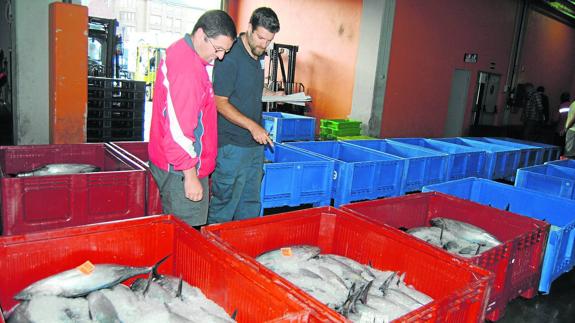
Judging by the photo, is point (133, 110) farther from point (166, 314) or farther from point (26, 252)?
point (166, 314)

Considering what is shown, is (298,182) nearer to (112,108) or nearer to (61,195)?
(61,195)

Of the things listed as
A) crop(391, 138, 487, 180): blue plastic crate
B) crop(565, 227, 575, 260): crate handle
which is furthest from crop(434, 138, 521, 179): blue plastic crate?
crop(565, 227, 575, 260): crate handle

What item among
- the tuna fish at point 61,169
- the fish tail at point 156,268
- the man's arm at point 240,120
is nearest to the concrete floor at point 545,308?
the man's arm at point 240,120

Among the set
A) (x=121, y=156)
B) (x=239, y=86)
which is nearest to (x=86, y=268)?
(x=239, y=86)

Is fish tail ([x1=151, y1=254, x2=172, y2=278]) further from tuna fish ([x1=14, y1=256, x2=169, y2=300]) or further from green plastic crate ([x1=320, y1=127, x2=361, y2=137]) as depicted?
green plastic crate ([x1=320, y1=127, x2=361, y2=137])

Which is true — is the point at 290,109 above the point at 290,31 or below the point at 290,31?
below

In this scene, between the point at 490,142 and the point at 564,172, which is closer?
the point at 564,172

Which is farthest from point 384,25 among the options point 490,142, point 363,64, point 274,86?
point 490,142

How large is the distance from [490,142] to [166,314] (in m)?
7.81

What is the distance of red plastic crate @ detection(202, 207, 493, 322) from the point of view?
1.71 metres

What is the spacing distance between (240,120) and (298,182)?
1.63 meters

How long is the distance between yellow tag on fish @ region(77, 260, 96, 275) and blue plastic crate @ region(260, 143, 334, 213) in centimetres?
228

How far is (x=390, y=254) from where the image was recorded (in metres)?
2.36

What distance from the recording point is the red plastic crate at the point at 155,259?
1.58 metres
